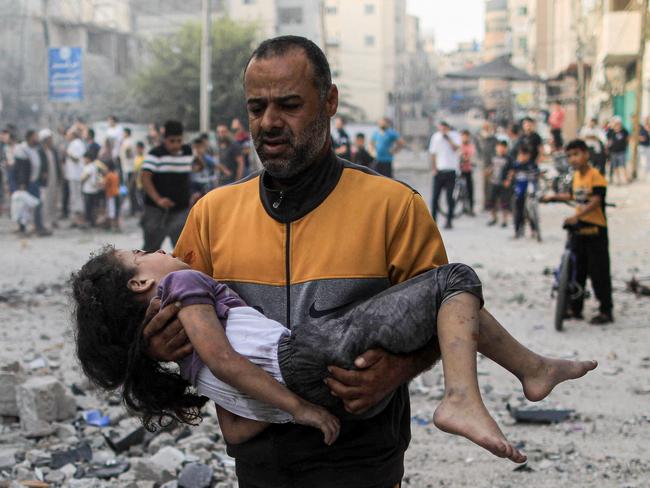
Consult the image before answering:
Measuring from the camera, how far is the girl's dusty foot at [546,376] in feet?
8.62

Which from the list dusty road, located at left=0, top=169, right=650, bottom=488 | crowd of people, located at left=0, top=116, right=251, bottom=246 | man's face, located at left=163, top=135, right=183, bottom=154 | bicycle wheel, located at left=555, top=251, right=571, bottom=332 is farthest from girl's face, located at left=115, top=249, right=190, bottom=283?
crowd of people, located at left=0, top=116, right=251, bottom=246

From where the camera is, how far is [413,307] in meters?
Answer: 2.38

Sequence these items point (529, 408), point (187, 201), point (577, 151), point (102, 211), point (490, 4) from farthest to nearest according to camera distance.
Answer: point (490, 4) < point (102, 211) < point (187, 201) < point (577, 151) < point (529, 408)

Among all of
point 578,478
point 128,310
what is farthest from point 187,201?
point 128,310

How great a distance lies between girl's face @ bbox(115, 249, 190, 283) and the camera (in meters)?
2.66

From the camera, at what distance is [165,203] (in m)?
9.62

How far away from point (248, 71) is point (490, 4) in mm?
154500

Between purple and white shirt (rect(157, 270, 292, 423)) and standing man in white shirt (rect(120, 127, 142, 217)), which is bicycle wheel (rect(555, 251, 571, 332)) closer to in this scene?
purple and white shirt (rect(157, 270, 292, 423))

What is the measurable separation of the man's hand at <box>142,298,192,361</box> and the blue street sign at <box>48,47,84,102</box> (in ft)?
74.2

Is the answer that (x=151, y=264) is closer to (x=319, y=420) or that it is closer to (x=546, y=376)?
(x=319, y=420)

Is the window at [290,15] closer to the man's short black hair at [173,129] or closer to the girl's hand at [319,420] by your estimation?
the man's short black hair at [173,129]

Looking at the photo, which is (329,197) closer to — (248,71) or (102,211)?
(248,71)

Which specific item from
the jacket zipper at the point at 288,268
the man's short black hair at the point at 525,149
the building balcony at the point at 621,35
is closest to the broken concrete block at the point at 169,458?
the jacket zipper at the point at 288,268

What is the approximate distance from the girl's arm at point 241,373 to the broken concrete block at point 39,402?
12.8 feet
